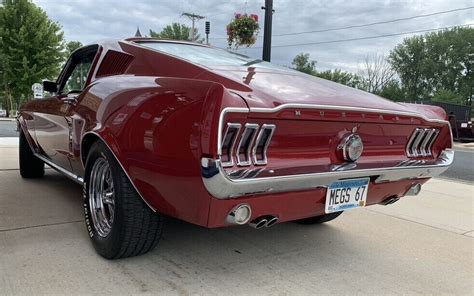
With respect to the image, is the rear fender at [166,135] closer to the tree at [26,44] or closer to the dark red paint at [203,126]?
the dark red paint at [203,126]

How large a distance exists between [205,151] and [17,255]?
1.66 metres

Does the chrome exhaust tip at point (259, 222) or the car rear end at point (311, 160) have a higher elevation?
the car rear end at point (311, 160)

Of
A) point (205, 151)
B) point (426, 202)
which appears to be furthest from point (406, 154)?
point (426, 202)

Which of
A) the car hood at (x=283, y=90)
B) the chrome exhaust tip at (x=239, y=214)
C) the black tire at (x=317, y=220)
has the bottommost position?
the black tire at (x=317, y=220)

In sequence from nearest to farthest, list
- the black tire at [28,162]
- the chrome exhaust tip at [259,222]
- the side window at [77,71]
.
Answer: the chrome exhaust tip at [259,222] → the side window at [77,71] → the black tire at [28,162]

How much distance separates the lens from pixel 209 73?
270cm

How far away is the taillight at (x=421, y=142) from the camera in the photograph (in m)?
3.25

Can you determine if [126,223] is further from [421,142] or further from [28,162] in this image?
[28,162]

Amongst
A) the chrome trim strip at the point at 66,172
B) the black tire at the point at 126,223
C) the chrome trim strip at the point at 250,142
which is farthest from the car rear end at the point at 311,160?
the chrome trim strip at the point at 66,172

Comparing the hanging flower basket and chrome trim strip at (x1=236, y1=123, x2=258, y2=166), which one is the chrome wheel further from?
the hanging flower basket

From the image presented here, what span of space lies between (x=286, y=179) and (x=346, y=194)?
2.15ft

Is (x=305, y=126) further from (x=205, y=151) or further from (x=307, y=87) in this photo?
(x=205, y=151)

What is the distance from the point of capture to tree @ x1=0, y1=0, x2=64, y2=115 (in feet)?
103

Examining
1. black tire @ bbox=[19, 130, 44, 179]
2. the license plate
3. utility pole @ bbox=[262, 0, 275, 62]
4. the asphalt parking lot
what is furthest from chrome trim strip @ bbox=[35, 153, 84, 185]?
utility pole @ bbox=[262, 0, 275, 62]
